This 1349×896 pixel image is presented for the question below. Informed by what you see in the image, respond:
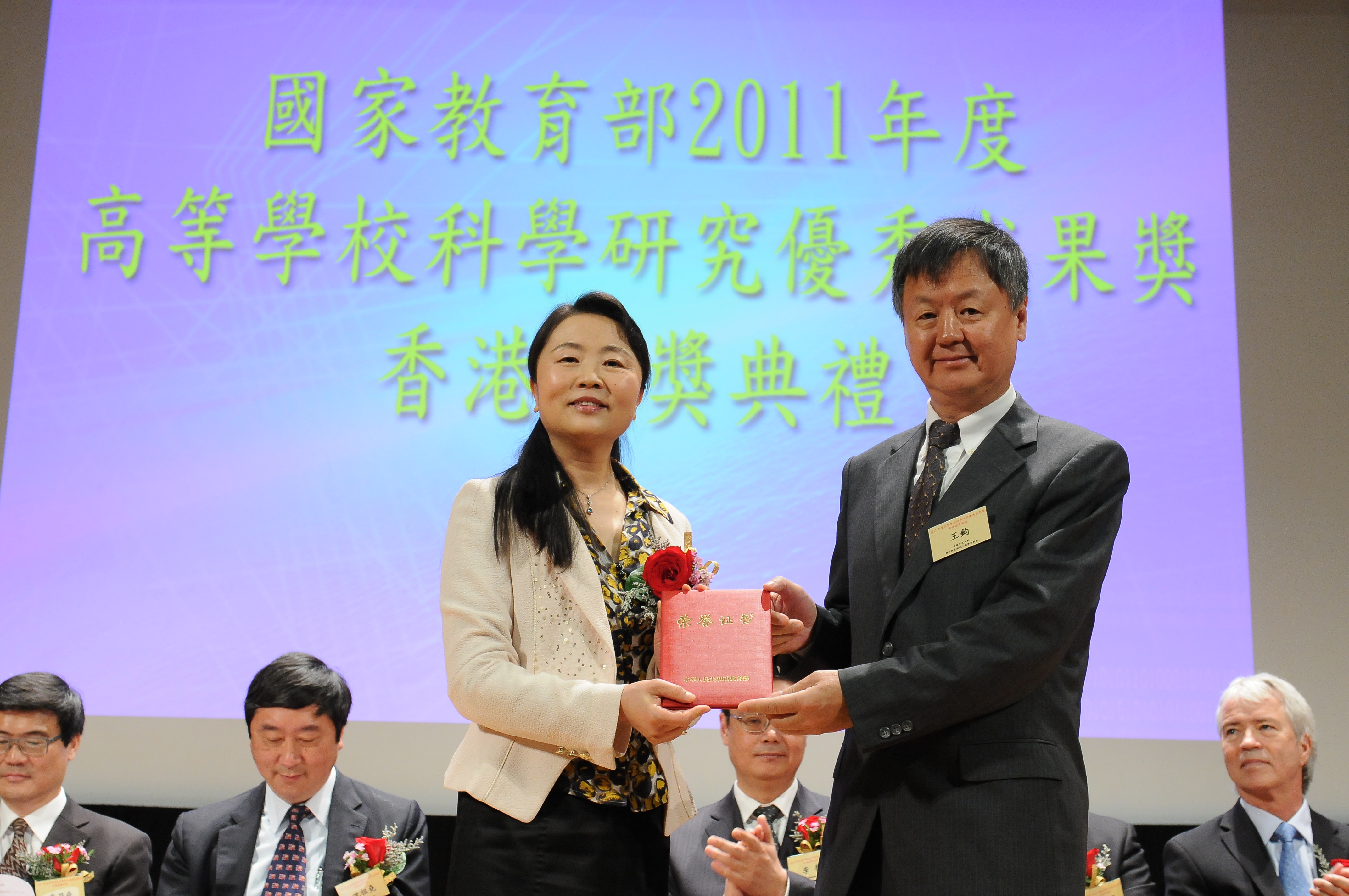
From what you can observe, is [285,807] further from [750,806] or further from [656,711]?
[656,711]

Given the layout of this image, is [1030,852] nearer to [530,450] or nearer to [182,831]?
[530,450]

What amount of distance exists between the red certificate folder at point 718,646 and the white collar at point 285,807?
214 centimetres

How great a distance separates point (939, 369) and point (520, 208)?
106 inches

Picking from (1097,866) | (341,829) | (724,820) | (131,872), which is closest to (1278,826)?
(1097,866)

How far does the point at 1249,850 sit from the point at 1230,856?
7 centimetres

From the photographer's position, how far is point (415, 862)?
3547 millimetres

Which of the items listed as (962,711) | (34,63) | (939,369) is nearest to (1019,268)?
(939,369)

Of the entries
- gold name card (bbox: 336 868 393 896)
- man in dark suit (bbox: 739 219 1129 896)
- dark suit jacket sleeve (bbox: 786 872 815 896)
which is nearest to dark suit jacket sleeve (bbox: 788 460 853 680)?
man in dark suit (bbox: 739 219 1129 896)

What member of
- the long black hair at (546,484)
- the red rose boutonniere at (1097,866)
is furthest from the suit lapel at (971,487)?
the red rose boutonniere at (1097,866)

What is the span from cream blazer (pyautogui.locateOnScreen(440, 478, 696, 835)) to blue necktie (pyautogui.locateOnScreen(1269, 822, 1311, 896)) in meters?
2.51

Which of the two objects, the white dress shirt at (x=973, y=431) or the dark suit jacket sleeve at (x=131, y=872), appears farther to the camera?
the dark suit jacket sleeve at (x=131, y=872)

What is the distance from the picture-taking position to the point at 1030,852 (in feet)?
5.36

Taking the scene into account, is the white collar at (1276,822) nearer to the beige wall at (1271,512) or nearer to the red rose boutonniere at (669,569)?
the beige wall at (1271,512)

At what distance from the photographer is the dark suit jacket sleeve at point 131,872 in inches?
140
